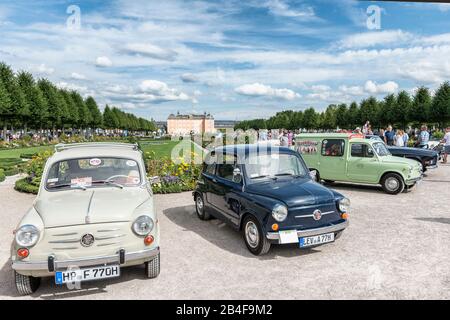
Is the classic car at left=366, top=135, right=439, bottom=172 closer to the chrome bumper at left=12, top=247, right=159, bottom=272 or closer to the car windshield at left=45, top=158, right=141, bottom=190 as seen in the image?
the car windshield at left=45, top=158, right=141, bottom=190

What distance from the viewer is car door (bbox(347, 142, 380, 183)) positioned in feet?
35.5

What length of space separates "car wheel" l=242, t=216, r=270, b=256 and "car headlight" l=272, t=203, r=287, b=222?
14.4 inches

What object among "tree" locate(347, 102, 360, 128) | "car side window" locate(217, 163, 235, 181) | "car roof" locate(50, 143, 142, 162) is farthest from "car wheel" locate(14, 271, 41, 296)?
"tree" locate(347, 102, 360, 128)

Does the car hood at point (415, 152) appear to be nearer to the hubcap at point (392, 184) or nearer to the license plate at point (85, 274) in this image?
the hubcap at point (392, 184)

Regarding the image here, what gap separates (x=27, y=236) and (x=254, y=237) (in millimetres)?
3380

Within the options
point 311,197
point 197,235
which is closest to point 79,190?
point 197,235

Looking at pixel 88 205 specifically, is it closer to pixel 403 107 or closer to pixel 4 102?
pixel 4 102

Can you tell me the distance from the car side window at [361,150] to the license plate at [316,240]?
6.37m

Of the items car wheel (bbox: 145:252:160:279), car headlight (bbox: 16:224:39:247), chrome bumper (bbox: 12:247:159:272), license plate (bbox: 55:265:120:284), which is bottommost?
car wheel (bbox: 145:252:160:279)

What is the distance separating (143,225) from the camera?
14.4ft

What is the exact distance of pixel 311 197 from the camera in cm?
552

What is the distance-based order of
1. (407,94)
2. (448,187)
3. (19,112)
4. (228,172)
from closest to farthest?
(228,172), (448,187), (19,112), (407,94)
